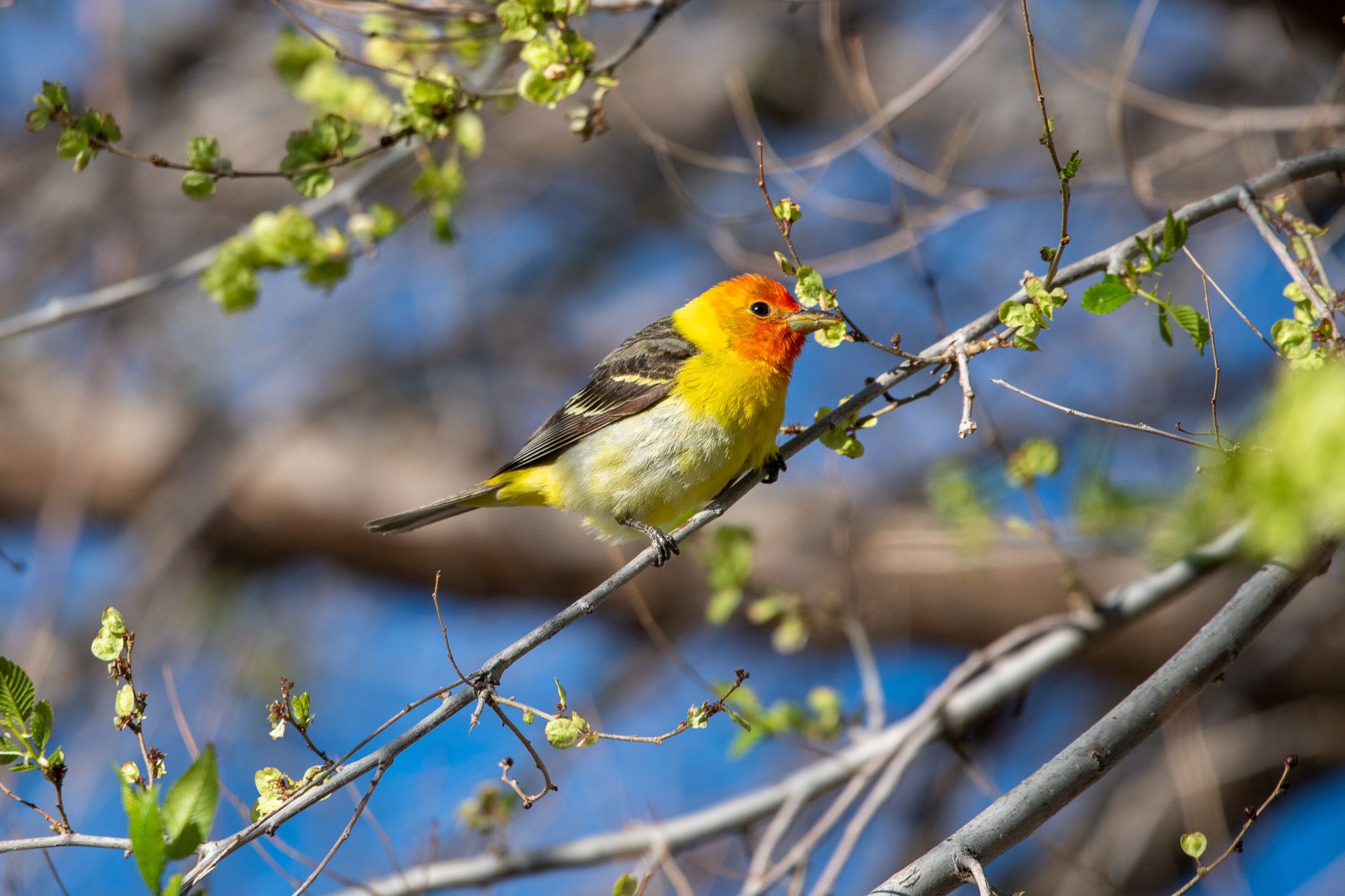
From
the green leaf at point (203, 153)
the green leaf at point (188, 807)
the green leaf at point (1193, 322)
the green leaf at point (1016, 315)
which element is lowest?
the green leaf at point (188, 807)

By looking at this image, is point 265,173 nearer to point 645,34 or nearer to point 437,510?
point 645,34

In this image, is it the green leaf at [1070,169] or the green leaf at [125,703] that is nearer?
the green leaf at [1070,169]

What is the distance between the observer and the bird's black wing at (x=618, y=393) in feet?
16.2

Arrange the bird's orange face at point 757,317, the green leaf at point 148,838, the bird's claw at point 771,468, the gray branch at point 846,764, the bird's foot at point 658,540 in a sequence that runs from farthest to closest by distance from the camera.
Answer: the bird's orange face at point 757,317
the bird's claw at point 771,468
the gray branch at point 846,764
the bird's foot at point 658,540
the green leaf at point 148,838

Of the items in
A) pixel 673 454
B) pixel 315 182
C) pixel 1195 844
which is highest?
pixel 315 182

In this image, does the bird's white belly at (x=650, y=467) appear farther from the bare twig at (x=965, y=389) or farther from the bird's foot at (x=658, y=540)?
the bare twig at (x=965, y=389)

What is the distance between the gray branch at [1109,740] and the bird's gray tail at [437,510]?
281cm

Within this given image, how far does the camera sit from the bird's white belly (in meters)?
4.41

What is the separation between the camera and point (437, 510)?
A: 16.7 ft

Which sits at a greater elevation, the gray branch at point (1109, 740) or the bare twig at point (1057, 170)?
the bare twig at point (1057, 170)

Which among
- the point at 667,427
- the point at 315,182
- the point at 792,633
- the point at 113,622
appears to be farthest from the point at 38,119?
the point at 792,633

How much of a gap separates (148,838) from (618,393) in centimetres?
321

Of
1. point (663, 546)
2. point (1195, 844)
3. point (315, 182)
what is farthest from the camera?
point (663, 546)

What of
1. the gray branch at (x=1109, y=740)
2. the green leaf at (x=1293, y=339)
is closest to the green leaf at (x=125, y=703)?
the gray branch at (x=1109, y=740)
